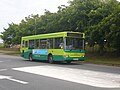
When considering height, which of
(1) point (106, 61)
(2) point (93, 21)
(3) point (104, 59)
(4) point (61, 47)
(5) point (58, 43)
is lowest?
(1) point (106, 61)

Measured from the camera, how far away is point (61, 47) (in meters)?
26.8

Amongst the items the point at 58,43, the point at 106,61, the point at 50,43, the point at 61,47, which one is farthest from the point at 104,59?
the point at 61,47

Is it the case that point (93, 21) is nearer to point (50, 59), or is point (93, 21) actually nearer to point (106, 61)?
point (106, 61)

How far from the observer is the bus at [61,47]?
26562mm

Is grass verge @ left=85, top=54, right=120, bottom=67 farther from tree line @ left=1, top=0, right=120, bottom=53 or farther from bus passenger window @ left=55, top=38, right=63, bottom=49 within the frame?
bus passenger window @ left=55, top=38, right=63, bottom=49

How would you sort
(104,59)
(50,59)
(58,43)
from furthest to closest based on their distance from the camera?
1. (104,59)
2. (50,59)
3. (58,43)

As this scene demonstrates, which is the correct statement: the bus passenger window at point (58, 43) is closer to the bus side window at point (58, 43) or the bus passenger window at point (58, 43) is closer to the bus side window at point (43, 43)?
the bus side window at point (58, 43)

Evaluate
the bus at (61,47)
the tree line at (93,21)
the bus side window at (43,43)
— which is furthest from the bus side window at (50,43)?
the tree line at (93,21)

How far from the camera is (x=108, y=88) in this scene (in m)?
12.9

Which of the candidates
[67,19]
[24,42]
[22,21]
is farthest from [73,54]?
[22,21]

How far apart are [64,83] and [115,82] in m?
2.26

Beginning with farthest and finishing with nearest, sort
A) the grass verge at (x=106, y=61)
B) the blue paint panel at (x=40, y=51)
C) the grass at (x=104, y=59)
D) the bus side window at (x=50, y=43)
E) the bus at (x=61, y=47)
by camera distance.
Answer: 1. the blue paint panel at (x=40, y=51)
2. the grass at (x=104, y=59)
3. the grass verge at (x=106, y=61)
4. the bus side window at (x=50, y=43)
5. the bus at (x=61, y=47)

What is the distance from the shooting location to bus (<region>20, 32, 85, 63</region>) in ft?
87.1

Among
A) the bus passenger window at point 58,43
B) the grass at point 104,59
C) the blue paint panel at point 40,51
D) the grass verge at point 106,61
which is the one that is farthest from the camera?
the blue paint panel at point 40,51
